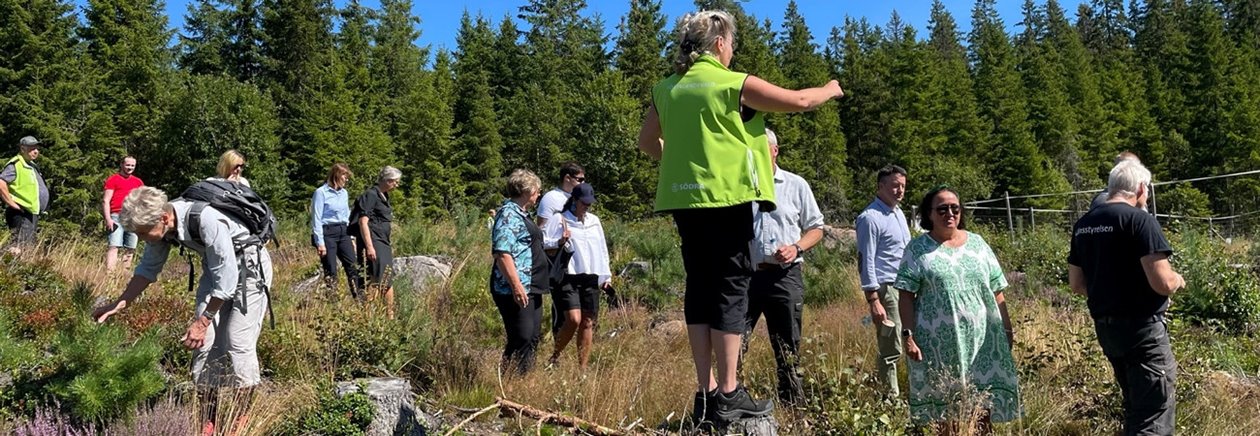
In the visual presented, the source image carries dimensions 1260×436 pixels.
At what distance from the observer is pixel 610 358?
6113mm

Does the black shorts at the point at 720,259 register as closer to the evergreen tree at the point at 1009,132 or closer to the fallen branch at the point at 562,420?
the fallen branch at the point at 562,420

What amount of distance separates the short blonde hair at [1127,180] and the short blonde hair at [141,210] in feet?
13.6

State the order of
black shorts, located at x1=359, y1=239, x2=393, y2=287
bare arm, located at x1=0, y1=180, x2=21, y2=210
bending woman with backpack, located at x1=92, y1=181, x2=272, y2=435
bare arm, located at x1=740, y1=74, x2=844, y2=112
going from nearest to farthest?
bare arm, located at x1=740, y1=74, x2=844, y2=112, bending woman with backpack, located at x1=92, y1=181, x2=272, y2=435, black shorts, located at x1=359, y1=239, x2=393, y2=287, bare arm, located at x1=0, y1=180, x2=21, y2=210

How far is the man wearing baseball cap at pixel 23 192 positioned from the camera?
8359 millimetres

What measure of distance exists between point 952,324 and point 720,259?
149 centimetres

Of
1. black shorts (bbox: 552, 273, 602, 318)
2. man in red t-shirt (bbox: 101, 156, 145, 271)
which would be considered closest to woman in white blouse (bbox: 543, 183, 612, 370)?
black shorts (bbox: 552, 273, 602, 318)

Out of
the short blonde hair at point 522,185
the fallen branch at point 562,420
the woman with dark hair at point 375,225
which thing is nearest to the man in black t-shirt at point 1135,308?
the fallen branch at point 562,420

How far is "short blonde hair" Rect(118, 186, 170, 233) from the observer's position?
3527 millimetres

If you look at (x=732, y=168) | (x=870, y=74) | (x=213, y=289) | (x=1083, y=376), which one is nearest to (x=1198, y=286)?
(x=1083, y=376)

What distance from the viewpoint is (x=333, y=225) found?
8016 mm

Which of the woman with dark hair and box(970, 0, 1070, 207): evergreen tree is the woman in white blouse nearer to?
the woman with dark hair

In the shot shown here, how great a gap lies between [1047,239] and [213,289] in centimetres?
1257

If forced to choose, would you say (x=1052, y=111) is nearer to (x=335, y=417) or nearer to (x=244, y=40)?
(x=244, y=40)

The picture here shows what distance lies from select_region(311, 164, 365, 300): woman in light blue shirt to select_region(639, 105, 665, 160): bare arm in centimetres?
515
